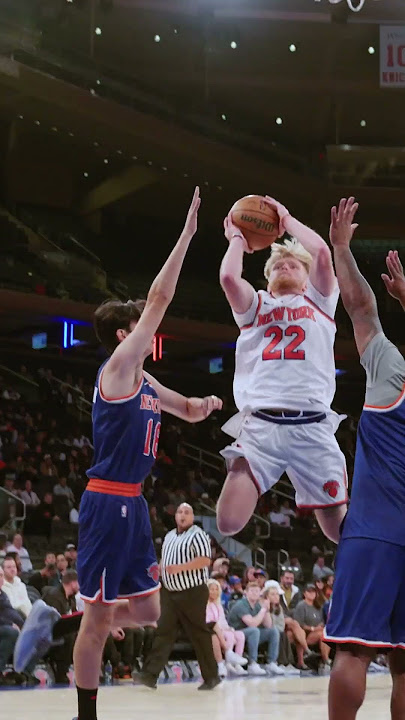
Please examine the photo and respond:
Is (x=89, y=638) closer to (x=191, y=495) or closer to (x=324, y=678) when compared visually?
(x=324, y=678)

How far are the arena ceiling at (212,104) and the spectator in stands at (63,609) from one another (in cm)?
1337

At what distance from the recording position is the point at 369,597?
3.88 meters

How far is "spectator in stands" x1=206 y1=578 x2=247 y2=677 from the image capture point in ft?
41.4

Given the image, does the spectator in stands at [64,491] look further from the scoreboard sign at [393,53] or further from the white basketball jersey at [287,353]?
the white basketball jersey at [287,353]

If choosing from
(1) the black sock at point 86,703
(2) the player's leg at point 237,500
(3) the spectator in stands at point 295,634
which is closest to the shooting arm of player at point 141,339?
(2) the player's leg at point 237,500

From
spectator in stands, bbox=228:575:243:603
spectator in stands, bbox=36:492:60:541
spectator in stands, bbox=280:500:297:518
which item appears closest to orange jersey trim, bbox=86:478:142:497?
spectator in stands, bbox=228:575:243:603

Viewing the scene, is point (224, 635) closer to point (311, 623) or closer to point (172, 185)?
point (311, 623)

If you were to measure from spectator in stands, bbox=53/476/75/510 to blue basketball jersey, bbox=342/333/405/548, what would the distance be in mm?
13759

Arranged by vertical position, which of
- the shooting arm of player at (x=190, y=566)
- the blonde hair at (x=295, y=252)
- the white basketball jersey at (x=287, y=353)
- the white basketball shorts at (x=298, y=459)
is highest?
the blonde hair at (x=295, y=252)

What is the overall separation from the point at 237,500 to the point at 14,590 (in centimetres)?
651

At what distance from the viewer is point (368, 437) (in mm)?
4227

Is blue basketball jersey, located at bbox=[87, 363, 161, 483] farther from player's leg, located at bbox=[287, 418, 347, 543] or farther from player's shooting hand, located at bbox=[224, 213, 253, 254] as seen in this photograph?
player's shooting hand, located at bbox=[224, 213, 253, 254]

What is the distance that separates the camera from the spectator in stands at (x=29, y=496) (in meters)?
17.0

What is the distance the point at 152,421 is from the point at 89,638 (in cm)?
123
